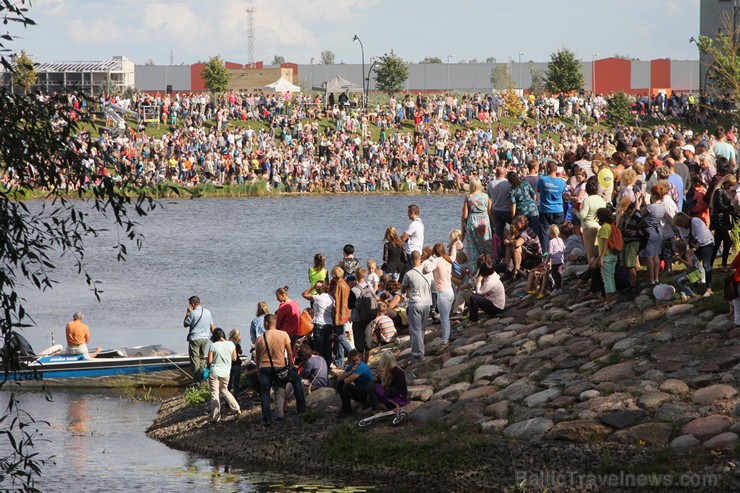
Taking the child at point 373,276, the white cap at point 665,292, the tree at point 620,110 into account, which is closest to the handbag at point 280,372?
the child at point 373,276

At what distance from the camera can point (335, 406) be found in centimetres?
1681

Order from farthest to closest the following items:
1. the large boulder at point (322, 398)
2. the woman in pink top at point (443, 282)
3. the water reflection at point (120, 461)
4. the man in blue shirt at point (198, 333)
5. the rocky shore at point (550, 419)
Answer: the man in blue shirt at point (198, 333) → the woman in pink top at point (443, 282) → the large boulder at point (322, 398) → the water reflection at point (120, 461) → the rocky shore at point (550, 419)

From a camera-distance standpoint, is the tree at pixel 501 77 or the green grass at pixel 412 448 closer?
the green grass at pixel 412 448

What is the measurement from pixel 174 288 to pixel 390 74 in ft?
179

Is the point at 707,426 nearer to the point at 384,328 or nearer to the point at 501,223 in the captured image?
the point at 384,328

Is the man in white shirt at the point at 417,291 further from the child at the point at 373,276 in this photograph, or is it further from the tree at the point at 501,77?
the tree at the point at 501,77

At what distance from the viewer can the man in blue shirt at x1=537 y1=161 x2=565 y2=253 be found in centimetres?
1998

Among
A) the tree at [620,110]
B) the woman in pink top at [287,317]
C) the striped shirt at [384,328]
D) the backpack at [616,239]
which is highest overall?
the tree at [620,110]

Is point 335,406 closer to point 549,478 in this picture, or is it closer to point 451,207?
point 549,478

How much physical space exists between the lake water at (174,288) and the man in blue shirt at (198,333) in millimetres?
1194

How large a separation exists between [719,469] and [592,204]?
6.49m

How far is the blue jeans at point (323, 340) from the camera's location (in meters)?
18.2

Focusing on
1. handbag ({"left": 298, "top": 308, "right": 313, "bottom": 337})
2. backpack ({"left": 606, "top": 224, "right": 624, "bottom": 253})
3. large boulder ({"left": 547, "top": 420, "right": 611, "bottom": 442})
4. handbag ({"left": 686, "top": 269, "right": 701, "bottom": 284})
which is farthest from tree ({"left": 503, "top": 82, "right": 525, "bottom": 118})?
large boulder ({"left": 547, "top": 420, "right": 611, "bottom": 442})

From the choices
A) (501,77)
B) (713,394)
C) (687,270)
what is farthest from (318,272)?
(501,77)
